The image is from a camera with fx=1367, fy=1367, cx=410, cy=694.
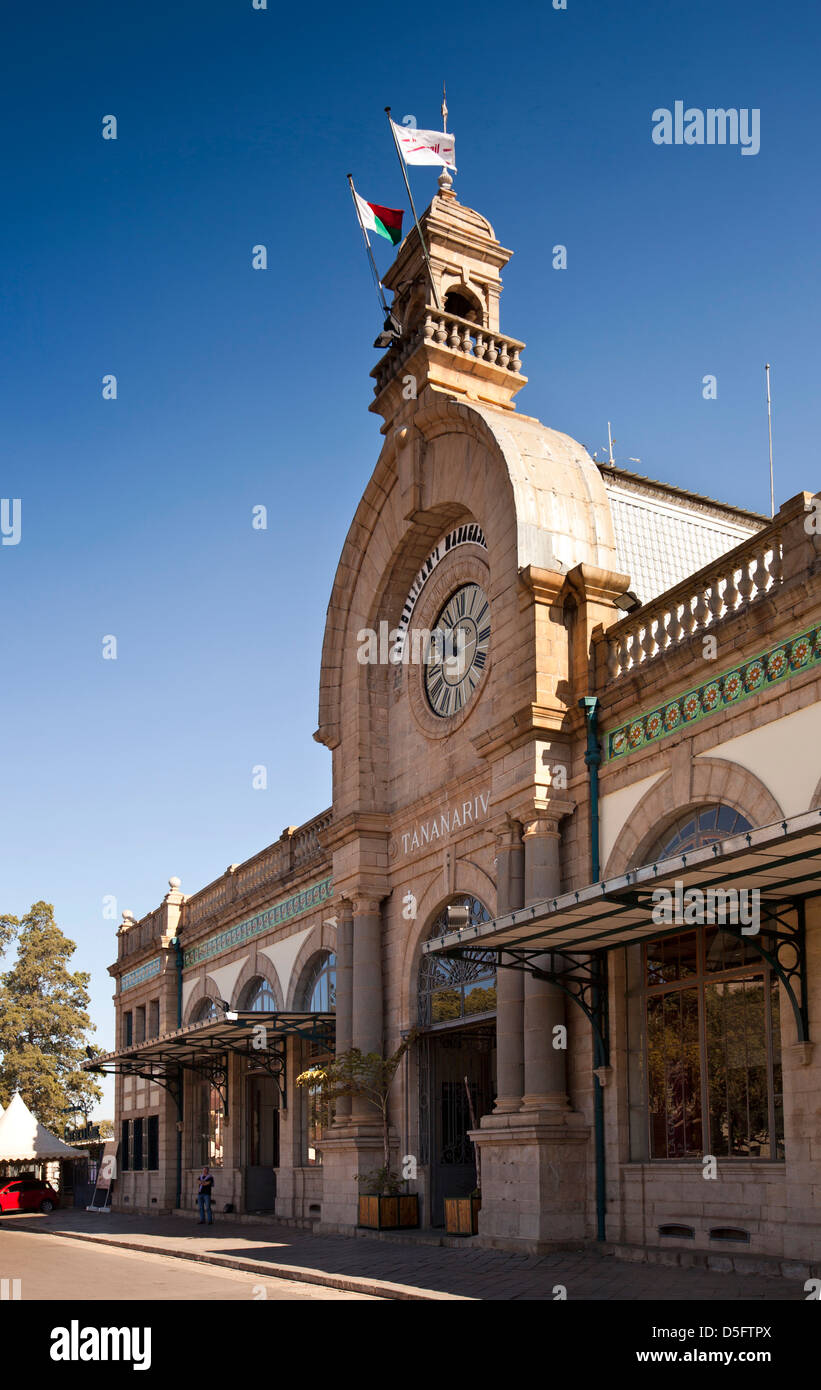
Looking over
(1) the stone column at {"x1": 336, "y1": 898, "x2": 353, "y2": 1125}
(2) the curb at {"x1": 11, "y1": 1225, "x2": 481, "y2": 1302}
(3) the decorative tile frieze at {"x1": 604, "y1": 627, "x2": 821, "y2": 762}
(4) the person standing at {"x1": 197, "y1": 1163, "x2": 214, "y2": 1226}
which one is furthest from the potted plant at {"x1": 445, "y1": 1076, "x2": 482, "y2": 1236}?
(4) the person standing at {"x1": 197, "y1": 1163, "x2": 214, "y2": 1226}

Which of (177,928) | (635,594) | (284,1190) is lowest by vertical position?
(284,1190)

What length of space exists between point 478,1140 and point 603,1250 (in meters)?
2.51

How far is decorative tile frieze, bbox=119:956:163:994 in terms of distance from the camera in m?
39.6

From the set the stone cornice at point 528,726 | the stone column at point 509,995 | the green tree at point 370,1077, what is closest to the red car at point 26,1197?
the green tree at point 370,1077

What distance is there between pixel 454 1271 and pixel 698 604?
26.6ft

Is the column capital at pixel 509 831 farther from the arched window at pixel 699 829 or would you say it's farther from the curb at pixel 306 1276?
the curb at pixel 306 1276

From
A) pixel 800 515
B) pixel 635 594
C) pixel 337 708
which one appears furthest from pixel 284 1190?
pixel 800 515

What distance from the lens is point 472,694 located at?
21281 millimetres

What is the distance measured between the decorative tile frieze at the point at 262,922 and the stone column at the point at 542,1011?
928cm

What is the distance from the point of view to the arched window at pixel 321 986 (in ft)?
90.3

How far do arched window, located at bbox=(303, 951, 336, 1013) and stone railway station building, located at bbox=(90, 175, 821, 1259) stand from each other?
0.10 meters

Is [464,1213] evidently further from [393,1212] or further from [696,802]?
[696,802]

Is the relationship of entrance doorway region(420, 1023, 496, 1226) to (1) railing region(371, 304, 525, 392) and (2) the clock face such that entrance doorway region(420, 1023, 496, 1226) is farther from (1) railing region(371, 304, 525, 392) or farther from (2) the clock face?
(1) railing region(371, 304, 525, 392)

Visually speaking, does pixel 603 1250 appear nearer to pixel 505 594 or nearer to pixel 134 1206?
pixel 505 594
